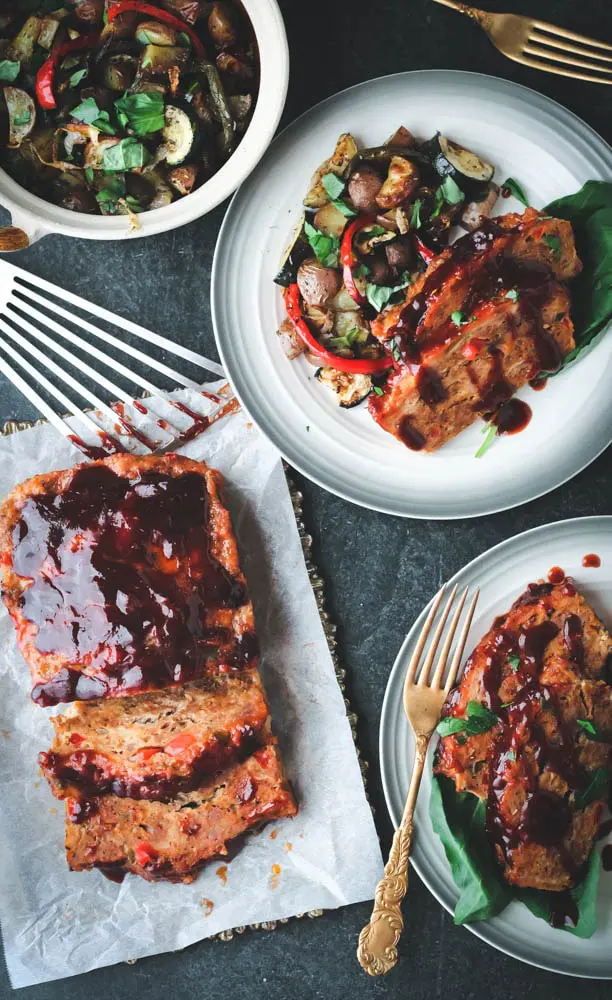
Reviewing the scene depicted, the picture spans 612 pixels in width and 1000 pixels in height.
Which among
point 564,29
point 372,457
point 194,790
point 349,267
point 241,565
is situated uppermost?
point 564,29

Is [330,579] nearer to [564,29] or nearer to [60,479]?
[60,479]

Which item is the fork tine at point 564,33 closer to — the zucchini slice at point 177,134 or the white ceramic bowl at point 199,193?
the white ceramic bowl at point 199,193

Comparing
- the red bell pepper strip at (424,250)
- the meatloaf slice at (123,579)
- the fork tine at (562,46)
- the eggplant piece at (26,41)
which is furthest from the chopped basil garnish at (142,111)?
the fork tine at (562,46)

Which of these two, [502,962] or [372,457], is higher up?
[372,457]

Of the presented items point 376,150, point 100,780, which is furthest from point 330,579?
point 376,150

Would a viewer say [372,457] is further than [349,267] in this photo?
Yes

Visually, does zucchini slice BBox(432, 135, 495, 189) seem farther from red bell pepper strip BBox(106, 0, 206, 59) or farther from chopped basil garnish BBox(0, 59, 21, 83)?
chopped basil garnish BBox(0, 59, 21, 83)

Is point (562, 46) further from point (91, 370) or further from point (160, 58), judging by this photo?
point (91, 370)

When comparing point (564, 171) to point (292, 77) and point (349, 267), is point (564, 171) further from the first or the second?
point (292, 77)

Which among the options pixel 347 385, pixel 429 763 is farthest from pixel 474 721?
pixel 347 385
